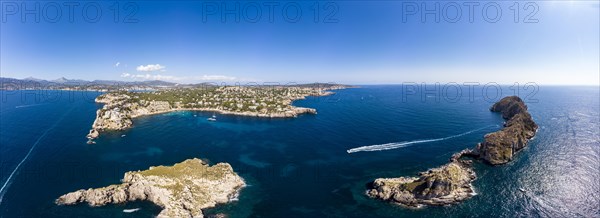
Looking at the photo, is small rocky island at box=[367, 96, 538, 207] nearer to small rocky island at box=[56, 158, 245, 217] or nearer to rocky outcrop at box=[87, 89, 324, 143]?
small rocky island at box=[56, 158, 245, 217]

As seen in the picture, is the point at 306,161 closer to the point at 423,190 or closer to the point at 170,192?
the point at 423,190

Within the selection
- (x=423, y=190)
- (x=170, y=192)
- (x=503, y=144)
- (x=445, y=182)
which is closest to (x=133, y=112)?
(x=170, y=192)

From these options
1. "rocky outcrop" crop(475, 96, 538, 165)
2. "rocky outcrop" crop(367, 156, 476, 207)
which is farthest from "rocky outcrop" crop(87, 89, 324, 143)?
"rocky outcrop" crop(367, 156, 476, 207)

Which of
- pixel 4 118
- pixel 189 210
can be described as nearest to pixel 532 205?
pixel 189 210

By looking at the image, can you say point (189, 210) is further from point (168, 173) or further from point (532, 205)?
point (532, 205)

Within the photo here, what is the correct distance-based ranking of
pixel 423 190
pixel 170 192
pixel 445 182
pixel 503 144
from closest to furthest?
pixel 170 192, pixel 445 182, pixel 423 190, pixel 503 144
